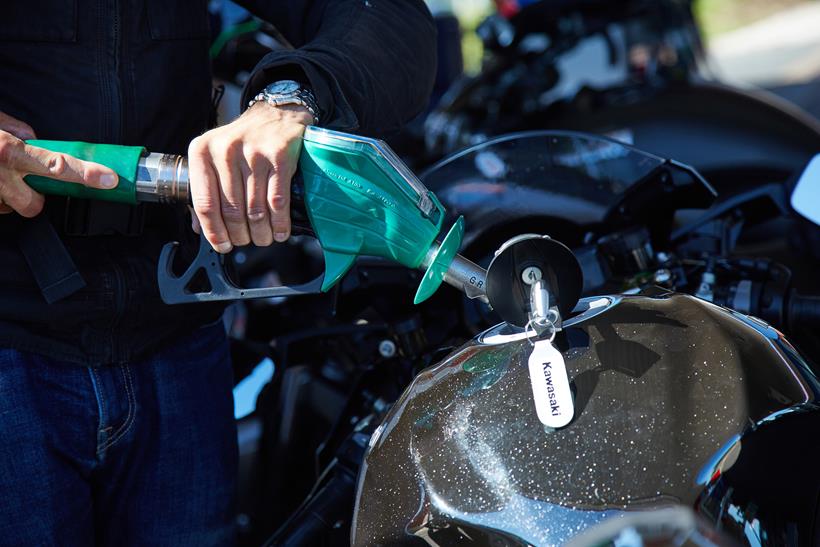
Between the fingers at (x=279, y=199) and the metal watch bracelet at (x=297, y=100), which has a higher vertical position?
the metal watch bracelet at (x=297, y=100)

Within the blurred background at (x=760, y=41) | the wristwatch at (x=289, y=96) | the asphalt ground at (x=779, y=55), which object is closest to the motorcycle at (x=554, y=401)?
the wristwatch at (x=289, y=96)

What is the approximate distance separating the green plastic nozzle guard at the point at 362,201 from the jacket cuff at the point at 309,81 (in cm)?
12

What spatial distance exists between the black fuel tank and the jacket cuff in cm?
35

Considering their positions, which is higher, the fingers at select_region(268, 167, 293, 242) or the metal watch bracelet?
the metal watch bracelet

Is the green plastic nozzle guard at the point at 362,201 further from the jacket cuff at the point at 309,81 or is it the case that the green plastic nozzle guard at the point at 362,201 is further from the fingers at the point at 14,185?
the fingers at the point at 14,185

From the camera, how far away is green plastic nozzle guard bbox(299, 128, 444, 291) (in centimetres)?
107

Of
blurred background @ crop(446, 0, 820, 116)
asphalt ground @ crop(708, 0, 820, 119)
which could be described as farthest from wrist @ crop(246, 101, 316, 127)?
asphalt ground @ crop(708, 0, 820, 119)

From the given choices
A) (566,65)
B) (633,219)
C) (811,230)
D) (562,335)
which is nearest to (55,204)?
(562,335)

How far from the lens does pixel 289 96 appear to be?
1172 millimetres

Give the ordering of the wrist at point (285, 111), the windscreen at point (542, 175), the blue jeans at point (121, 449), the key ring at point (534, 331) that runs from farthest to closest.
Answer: the windscreen at point (542, 175), the blue jeans at point (121, 449), the wrist at point (285, 111), the key ring at point (534, 331)

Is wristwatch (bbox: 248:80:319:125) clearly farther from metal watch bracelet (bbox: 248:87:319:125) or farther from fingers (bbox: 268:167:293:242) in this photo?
fingers (bbox: 268:167:293:242)

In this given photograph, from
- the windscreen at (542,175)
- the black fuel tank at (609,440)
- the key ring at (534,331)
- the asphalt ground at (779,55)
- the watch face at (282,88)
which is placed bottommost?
the asphalt ground at (779,55)

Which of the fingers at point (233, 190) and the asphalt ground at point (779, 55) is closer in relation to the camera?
the fingers at point (233, 190)

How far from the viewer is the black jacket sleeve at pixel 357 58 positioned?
1.22m
